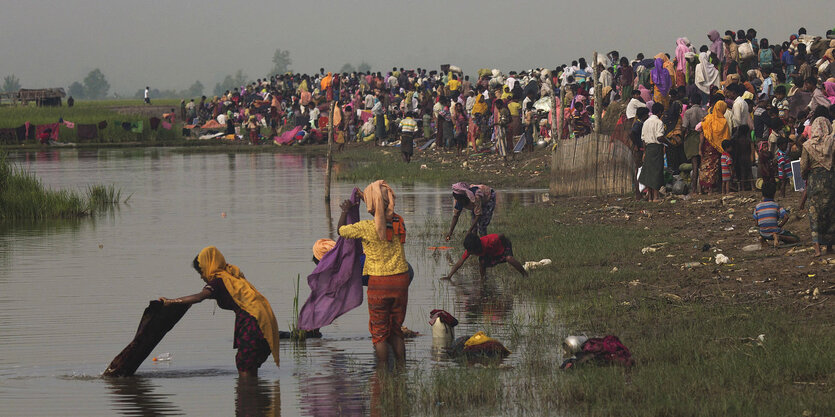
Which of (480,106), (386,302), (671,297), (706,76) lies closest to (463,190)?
(671,297)

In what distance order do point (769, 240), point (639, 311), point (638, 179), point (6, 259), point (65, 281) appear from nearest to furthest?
point (639, 311)
point (769, 240)
point (65, 281)
point (6, 259)
point (638, 179)

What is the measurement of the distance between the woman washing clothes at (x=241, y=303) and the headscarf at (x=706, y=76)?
671 inches

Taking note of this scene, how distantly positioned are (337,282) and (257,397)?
1413 mm

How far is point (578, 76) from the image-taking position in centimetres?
3200

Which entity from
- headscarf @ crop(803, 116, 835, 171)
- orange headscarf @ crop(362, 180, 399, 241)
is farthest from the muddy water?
headscarf @ crop(803, 116, 835, 171)

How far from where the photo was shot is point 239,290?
9070mm

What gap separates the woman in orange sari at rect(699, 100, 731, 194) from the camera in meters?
18.6

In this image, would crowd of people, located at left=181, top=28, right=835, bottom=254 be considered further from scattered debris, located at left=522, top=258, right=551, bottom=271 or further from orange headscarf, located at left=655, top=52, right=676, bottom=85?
scattered debris, located at left=522, top=258, right=551, bottom=271

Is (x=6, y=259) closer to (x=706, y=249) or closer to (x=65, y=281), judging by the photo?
(x=65, y=281)

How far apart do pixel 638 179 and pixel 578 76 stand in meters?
12.4

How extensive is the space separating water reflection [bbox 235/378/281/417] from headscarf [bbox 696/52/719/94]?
668 inches

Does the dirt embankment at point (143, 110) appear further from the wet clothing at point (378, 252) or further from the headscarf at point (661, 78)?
the wet clothing at point (378, 252)

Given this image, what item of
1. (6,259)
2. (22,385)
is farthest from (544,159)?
(22,385)

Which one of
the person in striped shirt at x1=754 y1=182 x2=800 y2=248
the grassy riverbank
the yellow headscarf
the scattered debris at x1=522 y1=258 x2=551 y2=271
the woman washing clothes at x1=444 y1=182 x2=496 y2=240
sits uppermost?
the yellow headscarf
